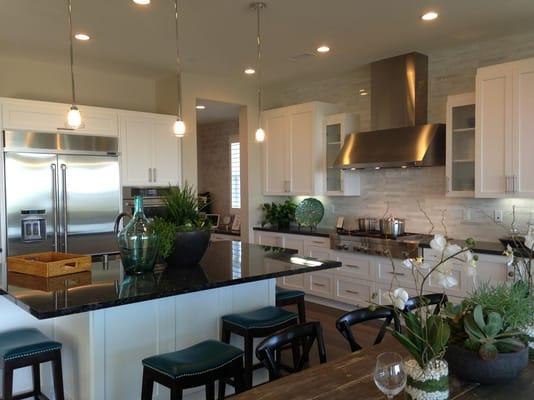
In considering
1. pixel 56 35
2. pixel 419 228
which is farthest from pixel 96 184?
pixel 419 228

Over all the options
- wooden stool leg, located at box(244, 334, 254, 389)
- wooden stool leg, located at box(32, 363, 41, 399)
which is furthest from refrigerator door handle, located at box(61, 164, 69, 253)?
wooden stool leg, located at box(244, 334, 254, 389)

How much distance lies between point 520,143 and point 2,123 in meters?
4.85

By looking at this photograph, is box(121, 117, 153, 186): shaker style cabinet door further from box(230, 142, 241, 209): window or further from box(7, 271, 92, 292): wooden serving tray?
box(230, 142, 241, 209): window

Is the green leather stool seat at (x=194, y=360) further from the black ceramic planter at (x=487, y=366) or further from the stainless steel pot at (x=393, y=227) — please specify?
the stainless steel pot at (x=393, y=227)

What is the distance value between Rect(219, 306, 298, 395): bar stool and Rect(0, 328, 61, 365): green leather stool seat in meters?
0.95

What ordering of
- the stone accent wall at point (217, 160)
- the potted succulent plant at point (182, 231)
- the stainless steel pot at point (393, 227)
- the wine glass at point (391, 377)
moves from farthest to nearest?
1. the stone accent wall at point (217, 160)
2. the stainless steel pot at point (393, 227)
3. the potted succulent plant at point (182, 231)
4. the wine glass at point (391, 377)

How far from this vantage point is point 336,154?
228 inches

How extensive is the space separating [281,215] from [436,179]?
87.1 inches

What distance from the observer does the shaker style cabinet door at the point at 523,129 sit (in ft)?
13.0

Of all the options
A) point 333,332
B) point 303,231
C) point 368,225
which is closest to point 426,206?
point 368,225

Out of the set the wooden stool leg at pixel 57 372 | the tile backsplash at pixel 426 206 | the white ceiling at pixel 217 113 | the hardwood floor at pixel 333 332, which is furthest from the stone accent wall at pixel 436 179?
the wooden stool leg at pixel 57 372

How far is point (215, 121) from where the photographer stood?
9.30 metres

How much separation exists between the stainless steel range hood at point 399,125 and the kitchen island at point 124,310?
2218 millimetres

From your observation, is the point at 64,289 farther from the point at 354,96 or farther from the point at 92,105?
the point at 354,96
